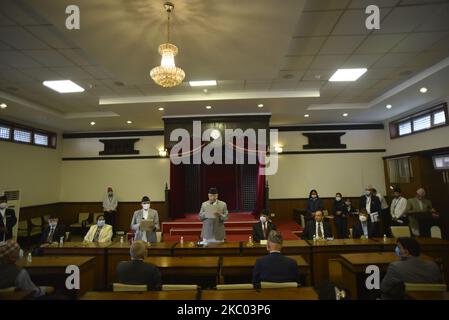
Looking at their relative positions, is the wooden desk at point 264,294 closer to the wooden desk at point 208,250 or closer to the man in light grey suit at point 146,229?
the wooden desk at point 208,250

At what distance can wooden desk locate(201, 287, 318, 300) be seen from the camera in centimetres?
219

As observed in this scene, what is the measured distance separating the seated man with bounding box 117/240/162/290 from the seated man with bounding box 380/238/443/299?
2.32 meters

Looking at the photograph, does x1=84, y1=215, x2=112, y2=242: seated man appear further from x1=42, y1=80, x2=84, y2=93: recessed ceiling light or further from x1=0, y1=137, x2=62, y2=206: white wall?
x1=0, y1=137, x2=62, y2=206: white wall

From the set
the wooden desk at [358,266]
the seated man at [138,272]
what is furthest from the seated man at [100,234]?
the wooden desk at [358,266]

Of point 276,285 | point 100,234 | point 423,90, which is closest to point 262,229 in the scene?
point 276,285

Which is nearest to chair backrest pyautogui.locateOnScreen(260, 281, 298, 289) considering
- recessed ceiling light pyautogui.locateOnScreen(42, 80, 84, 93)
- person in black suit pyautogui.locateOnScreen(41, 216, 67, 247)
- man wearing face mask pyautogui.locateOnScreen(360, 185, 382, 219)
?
person in black suit pyautogui.locateOnScreen(41, 216, 67, 247)

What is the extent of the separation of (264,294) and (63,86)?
554 centimetres

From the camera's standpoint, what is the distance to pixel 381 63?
178 inches

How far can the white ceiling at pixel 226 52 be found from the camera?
2830 millimetres

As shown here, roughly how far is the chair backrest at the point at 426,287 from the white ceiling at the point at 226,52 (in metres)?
2.88

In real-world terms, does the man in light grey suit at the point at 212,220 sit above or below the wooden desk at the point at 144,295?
above

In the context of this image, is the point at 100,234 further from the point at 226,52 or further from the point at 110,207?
the point at 110,207
